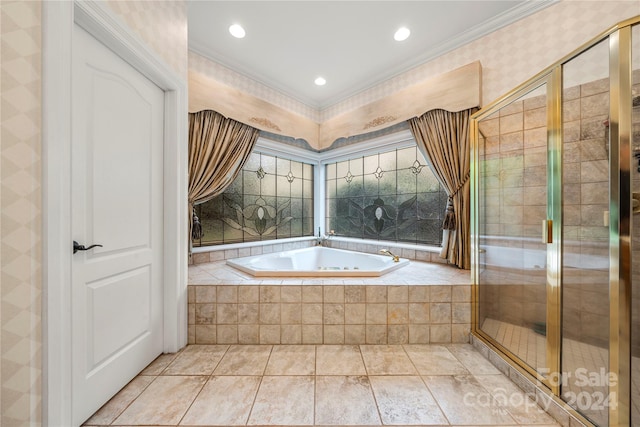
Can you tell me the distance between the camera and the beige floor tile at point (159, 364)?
1440 millimetres

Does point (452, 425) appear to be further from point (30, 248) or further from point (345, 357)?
point (30, 248)

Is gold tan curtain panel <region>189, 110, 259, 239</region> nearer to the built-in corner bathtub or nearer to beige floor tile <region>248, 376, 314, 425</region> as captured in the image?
the built-in corner bathtub

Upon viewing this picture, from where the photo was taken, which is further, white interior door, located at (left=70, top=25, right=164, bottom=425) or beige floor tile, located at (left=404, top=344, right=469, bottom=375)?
beige floor tile, located at (left=404, top=344, right=469, bottom=375)

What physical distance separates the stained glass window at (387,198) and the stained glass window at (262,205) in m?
0.41

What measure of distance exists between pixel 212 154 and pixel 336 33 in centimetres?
157

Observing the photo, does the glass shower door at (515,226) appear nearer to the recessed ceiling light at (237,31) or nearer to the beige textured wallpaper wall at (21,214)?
the recessed ceiling light at (237,31)

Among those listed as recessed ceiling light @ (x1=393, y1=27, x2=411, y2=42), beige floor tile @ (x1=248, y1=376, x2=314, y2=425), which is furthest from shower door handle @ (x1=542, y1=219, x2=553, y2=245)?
recessed ceiling light @ (x1=393, y1=27, x2=411, y2=42)

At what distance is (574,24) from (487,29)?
→ 1.87 ft

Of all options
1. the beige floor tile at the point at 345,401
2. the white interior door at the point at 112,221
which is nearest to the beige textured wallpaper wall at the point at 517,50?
the white interior door at the point at 112,221

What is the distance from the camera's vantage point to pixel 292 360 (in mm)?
1560

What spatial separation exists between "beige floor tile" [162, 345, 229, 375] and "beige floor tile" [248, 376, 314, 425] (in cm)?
42

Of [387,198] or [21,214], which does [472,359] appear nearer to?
Answer: [387,198]

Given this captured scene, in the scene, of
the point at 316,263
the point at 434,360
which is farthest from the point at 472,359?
the point at 316,263

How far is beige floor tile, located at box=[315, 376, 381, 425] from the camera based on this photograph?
1109 mm
